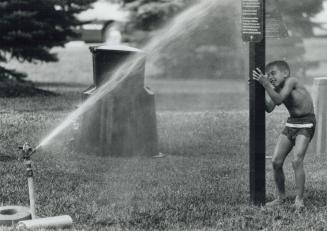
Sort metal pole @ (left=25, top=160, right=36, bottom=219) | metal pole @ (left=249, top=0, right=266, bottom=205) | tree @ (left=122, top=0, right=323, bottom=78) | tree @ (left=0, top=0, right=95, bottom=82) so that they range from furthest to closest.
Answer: tree @ (left=122, top=0, right=323, bottom=78), tree @ (left=0, top=0, right=95, bottom=82), metal pole @ (left=249, top=0, right=266, bottom=205), metal pole @ (left=25, top=160, right=36, bottom=219)

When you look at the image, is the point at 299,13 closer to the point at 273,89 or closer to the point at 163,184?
the point at 163,184

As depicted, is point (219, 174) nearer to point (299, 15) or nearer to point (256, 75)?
point (256, 75)

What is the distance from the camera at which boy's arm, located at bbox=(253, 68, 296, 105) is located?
20.0 feet

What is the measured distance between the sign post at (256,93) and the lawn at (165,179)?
0.28 meters

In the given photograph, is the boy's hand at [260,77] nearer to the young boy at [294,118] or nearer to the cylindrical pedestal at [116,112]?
the young boy at [294,118]

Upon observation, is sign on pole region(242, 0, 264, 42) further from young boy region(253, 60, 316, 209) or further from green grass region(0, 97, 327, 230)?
green grass region(0, 97, 327, 230)

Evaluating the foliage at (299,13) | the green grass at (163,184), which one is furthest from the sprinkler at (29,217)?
the foliage at (299,13)

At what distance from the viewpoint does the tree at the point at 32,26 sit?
16719mm

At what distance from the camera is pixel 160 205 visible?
6352 millimetres

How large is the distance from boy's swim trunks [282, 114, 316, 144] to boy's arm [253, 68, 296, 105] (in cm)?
29

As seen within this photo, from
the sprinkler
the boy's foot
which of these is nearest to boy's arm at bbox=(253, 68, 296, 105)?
the boy's foot

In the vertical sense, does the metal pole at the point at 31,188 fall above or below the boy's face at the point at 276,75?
below

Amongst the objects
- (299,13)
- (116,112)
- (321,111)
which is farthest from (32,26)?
(299,13)

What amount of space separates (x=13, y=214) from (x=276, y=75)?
2.88 metres
